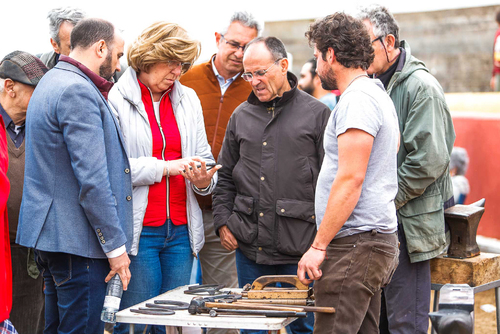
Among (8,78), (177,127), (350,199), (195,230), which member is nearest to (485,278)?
(350,199)

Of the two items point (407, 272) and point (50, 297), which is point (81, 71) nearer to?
point (50, 297)

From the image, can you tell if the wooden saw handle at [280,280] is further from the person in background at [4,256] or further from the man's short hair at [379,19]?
the man's short hair at [379,19]

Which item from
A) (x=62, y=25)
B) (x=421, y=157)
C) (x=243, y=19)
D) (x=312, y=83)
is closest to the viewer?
(x=421, y=157)

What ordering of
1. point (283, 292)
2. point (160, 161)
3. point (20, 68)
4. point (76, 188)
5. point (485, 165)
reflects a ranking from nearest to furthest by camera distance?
1. point (76, 188)
2. point (283, 292)
3. point (160, 161)
4. point (20, 68)
5. point (485, 165)

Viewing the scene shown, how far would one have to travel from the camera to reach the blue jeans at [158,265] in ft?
10.1

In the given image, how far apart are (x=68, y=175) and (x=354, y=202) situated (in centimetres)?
122

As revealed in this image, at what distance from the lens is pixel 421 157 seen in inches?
126

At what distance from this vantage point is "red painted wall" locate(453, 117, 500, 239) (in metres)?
6.68

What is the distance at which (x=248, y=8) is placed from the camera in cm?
392

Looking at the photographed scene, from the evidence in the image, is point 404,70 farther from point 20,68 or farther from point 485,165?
point 485,165

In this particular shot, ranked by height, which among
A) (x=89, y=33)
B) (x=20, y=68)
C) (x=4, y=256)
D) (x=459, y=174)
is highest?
(x=89, y=33)

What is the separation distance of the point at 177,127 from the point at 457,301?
1.75 metres

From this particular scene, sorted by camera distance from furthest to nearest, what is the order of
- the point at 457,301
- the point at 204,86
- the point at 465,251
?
the point at 204,86, the point at 465,251, the point at 457,301

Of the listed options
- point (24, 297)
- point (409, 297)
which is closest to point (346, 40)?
point (409, 297)
